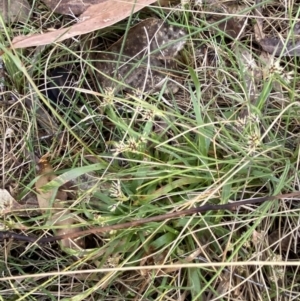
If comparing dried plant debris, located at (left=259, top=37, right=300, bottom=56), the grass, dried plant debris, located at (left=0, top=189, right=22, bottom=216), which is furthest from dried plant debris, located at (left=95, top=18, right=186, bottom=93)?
dried plant debris, located at (left=0, top=189, right=22, bottom=216)

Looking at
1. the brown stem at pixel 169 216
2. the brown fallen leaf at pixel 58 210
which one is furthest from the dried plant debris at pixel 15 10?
the brown stem at pixel 169 216

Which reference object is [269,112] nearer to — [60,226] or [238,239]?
[238,239]

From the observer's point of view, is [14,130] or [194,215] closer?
[194,215]

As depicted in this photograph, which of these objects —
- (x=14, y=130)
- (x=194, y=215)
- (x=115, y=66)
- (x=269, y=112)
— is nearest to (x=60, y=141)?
(x=14, y=130)

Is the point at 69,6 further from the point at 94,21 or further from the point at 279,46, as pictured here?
the point at 279,46

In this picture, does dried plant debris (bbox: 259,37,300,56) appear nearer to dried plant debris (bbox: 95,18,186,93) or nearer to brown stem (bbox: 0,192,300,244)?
dried plant debris (bbox: 95,18,186,93)

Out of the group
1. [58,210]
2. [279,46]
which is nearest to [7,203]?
[58,210]
